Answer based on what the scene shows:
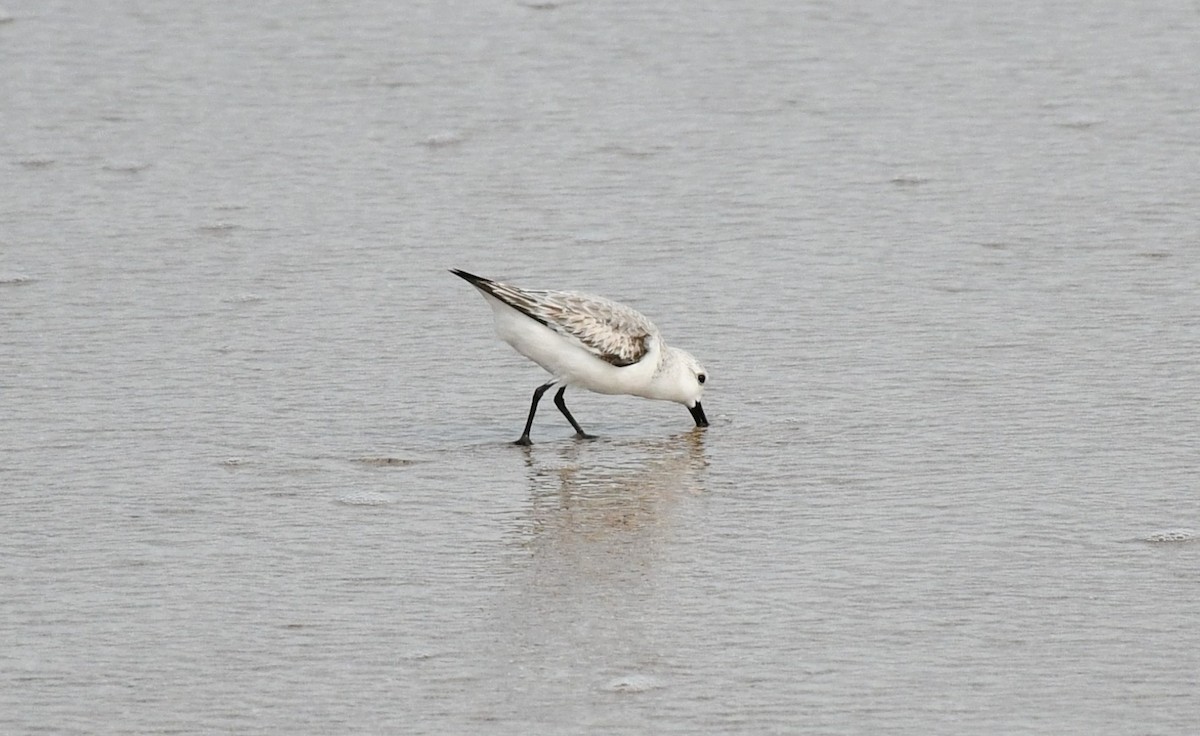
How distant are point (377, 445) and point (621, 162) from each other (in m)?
3.96

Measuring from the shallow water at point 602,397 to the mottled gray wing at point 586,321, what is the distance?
1.26 feet

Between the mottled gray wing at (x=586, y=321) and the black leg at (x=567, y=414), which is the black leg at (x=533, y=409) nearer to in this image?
the black leg at (x=567, y=414)

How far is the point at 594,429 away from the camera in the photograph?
322 inches

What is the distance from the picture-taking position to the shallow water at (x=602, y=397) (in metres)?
5.43

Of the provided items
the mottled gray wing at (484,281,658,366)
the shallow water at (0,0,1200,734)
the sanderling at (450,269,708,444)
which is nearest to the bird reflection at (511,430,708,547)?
the shallow water at (0,0,1200,734)

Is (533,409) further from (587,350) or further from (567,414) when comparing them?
(587,350)

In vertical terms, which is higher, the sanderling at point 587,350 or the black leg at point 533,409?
the sanderling at point 587,350

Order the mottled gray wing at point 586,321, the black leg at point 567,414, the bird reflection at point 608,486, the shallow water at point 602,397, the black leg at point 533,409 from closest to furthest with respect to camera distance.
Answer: the shallow water at point 602,397, the bird reflection at point 608,486, the black leg at point 533,409, the mottled gray wing at point 586,321, the black leg at point 567,414

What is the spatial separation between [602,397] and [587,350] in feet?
2.97

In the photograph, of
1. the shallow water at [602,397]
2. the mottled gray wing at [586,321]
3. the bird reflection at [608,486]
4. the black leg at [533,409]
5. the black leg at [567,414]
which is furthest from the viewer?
the black leg at [567,414]

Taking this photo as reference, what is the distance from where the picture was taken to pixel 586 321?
7969 millimetres

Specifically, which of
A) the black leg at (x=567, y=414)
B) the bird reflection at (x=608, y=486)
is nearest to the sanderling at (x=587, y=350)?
the black leg at (x=567, y=414)

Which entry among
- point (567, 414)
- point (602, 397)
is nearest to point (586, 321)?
point (567, 414)

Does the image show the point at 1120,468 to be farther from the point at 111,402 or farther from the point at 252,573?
the point at 111,402
